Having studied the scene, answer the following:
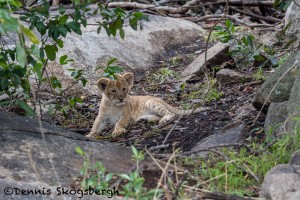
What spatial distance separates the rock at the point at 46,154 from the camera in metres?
5.71

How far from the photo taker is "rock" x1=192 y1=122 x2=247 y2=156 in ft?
23.5

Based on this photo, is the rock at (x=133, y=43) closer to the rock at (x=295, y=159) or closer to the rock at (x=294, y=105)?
the rock at (x=294, y=105)

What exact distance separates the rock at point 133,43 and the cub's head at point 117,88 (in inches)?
70.8

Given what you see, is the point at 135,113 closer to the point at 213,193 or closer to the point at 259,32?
the point at 259,32

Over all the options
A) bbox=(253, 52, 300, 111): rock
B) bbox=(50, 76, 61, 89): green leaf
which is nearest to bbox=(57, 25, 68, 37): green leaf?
bbox=(50, 76, 61, 89): green leaf

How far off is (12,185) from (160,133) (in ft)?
11.2

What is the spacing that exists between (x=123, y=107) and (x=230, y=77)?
1.68 m

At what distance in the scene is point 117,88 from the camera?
31.6 ft

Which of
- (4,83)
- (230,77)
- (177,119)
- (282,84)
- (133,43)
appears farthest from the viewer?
(133,43)

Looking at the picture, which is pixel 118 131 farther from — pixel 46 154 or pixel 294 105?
pixel 294 105

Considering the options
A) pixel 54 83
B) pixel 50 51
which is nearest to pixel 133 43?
pixel 54 83

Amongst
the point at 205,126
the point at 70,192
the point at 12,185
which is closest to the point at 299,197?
the point at 70,192

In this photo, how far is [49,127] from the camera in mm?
6977

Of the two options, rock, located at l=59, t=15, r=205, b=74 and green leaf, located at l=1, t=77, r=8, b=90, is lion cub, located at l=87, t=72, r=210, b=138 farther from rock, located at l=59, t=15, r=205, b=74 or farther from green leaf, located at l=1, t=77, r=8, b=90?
green leaf, located at l=1, t=77, r=8, b=90
